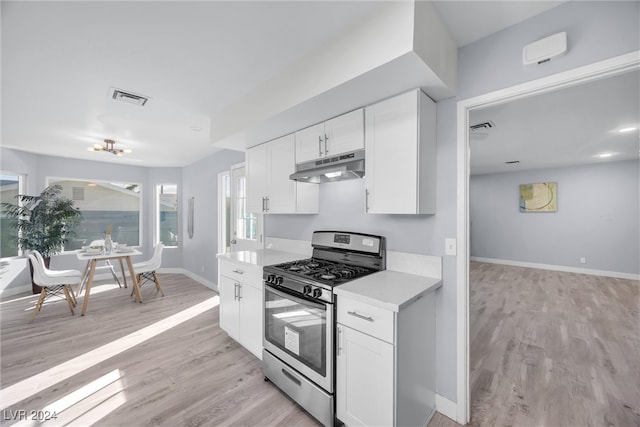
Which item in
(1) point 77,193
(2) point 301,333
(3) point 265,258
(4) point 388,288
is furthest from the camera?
(1) point 77,193

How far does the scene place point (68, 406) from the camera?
1.96 m

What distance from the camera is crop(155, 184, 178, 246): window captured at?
6246mm

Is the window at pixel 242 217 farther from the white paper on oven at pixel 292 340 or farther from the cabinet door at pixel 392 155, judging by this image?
the cabinet door at pixel 392 155

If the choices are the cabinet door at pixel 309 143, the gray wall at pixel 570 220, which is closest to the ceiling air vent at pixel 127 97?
the cabinet door at pixel 309 143

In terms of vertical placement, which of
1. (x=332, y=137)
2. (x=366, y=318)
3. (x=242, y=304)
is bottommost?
(x=242, y=304)

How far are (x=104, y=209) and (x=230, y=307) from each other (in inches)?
200

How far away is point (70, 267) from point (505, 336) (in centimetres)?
756

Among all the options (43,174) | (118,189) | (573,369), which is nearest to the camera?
(573,369)

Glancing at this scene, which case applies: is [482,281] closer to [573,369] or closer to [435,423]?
[573,369]

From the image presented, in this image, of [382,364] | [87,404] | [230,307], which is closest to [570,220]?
[382,364]

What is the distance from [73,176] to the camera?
537cm

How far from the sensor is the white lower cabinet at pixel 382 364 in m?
1.43

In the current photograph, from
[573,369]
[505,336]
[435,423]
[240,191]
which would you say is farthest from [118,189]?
[573,369]

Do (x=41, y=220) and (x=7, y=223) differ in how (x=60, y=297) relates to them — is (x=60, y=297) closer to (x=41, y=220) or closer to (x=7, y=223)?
(x=41, y=220)
